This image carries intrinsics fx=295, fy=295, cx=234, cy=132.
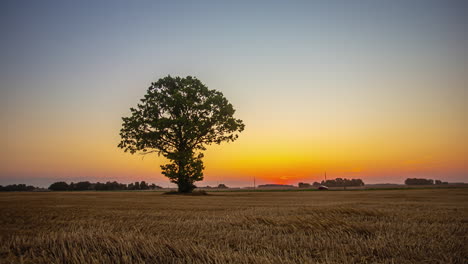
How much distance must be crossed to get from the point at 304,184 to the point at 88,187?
9540cm

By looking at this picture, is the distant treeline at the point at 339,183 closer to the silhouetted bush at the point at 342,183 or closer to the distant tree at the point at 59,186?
the silhouetted bush at the point at 342,183

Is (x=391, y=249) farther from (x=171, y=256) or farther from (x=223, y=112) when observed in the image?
(x=223, y=112)

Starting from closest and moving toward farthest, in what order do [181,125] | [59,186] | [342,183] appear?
1. [181,125]
2. [59,186]
3. [342,183]

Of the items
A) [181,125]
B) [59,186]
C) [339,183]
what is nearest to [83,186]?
[59,186]

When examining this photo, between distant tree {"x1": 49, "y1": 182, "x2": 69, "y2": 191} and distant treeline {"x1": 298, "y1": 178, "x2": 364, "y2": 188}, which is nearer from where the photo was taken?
distant tree {"x1": 49, "y1": 182, "x2": 69, "y2": 191}

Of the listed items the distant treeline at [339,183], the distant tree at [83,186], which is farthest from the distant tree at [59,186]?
the distant treeline at [339,183]

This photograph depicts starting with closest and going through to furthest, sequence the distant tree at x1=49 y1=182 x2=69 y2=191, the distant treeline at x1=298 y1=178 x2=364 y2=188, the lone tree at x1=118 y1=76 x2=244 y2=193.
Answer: the lone tree at x1=118 y1=76 x2=244 y2=193 → the distant tree at x1=49 y1=182 x2=69 y2=191 → the distant treeline at x1=298 y1=178 x2=364 y2=188

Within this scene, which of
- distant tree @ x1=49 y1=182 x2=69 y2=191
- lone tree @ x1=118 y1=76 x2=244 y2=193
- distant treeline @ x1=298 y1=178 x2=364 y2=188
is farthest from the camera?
distant treeline @ x1=298 y1=178 x2=364 y2=188

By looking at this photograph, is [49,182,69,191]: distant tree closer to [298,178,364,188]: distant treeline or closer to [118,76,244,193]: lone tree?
[118,76,244,193]: lone tree

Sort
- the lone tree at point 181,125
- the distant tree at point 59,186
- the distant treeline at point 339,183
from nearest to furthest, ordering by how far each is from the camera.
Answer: the lone tree at point 181,125
the distant tree at point 59,186
the distant treeline at point 339,183

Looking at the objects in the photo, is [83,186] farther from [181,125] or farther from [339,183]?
[339,183]

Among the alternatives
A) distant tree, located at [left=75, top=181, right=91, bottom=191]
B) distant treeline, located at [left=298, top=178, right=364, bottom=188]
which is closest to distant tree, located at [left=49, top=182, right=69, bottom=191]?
distant tree, located at [left=75, top=181, right=91, bottom=191]

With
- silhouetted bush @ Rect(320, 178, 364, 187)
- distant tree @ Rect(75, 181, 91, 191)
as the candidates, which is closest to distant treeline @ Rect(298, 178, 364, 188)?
silhouetted bush @ Rect(320, 178, 364, 187)

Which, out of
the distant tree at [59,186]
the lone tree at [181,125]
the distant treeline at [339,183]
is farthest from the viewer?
the distant treeline at [339,183]
